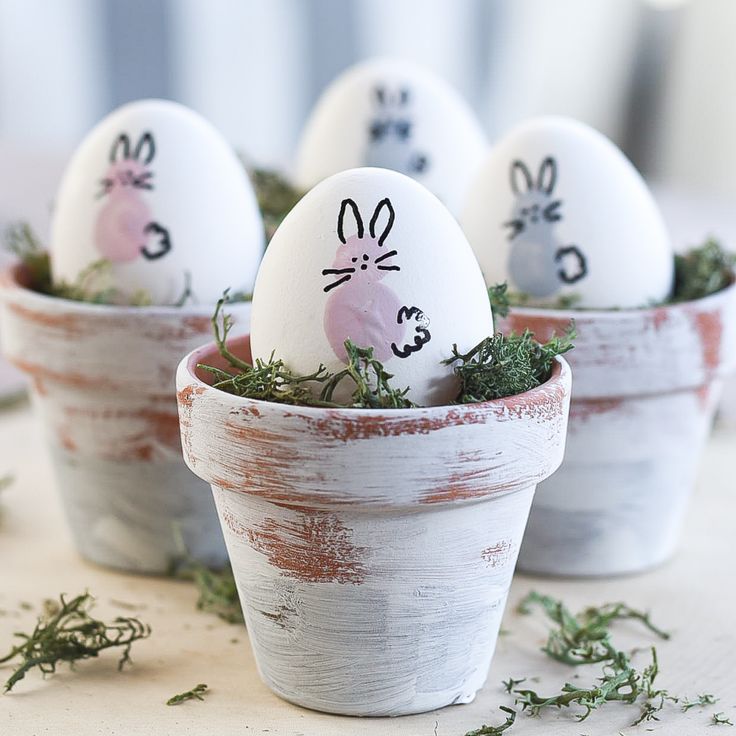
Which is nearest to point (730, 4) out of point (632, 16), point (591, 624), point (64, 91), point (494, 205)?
point (632, 16)

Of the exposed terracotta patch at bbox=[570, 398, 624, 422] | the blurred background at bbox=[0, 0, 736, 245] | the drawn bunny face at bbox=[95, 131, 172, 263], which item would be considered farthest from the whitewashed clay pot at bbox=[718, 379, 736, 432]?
the blurred background at bbox=[0, 0, 736, 245]

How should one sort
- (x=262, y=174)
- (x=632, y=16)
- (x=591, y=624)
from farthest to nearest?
1. (x=632, y=16)
2. (x=262, y=174)
3. (x=591, y=624)

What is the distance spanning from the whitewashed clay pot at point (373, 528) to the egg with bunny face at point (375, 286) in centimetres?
6

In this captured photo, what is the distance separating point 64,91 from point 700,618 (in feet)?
8.25

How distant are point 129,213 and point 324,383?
13.5 inches

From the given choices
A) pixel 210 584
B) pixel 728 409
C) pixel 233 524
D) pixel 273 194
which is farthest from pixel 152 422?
pixel 728 409

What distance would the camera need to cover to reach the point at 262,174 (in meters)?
1.57

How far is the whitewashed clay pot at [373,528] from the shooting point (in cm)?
81

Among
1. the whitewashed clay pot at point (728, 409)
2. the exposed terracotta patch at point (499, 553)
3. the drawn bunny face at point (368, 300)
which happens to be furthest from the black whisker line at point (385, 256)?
the whitewashed clay pot at point (728, 409)

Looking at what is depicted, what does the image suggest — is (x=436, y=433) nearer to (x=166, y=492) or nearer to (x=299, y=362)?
(x=299, y=362)

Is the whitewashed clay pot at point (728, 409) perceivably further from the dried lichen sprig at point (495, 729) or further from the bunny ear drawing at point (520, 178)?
the dried lichen sprig at point (495, 729)

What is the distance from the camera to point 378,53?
3.42 meters

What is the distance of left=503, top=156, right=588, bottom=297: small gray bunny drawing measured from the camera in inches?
43.9

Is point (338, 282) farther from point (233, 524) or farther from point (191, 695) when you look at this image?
point (191, 695)
